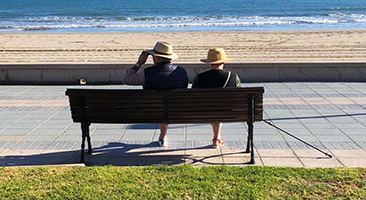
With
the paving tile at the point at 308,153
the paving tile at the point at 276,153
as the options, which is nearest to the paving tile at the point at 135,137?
the paving tile at the point at 276,153

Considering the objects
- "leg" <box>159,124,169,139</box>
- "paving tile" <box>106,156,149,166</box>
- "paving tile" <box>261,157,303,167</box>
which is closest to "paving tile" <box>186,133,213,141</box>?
"leg" <box>159,124,169,139</box>

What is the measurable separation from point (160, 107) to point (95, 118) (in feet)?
2.49

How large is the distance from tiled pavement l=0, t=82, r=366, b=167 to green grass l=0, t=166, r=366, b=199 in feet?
1.76

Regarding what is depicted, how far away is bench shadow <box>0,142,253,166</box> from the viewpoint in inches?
192

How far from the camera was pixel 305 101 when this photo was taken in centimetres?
805

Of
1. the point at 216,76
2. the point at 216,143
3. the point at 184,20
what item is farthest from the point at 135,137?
the point at 184,20

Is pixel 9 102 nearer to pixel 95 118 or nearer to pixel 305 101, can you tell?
pixel 95 118

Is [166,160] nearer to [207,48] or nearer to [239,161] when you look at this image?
[239,161]

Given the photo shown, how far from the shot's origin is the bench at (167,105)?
474cm

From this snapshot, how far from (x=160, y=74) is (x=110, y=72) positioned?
5294 mm

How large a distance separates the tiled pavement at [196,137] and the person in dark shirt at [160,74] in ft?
2.80

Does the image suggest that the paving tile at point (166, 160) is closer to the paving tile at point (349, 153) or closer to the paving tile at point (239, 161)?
the paving tile at point (239, 161)

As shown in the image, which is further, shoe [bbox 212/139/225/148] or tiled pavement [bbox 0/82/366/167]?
shoe [bbox 212/139/225/148]

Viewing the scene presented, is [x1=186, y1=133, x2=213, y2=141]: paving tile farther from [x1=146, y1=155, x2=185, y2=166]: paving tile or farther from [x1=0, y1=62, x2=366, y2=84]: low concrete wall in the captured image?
[x1=0, y1=62, x2=366, y2=84]: low concrete wall
